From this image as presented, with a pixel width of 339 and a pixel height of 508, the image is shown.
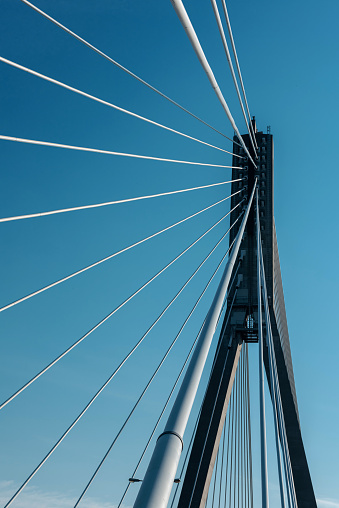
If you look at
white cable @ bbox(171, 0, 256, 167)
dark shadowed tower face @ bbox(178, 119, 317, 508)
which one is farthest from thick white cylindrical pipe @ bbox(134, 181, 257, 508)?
dark shadowed tower face @ bbox(178, 119, 317, 508)

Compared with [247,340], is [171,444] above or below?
below

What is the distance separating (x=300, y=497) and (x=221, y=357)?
441 centimetres

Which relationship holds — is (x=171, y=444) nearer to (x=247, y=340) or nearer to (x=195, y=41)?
(x=195, y=41)

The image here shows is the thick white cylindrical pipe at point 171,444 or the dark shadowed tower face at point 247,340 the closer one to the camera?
the thick white cylindrical pipe at point 171,444

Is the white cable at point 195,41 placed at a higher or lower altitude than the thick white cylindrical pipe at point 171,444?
higher

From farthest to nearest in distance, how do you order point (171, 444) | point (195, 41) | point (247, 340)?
point (247, 340)
point (195, 41)
point (171, 444)

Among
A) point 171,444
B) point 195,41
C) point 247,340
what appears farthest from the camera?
point 247,340

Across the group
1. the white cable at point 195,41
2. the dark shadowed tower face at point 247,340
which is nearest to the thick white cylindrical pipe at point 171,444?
the white cable at point 195,41

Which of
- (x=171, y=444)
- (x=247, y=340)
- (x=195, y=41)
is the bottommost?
(x=171, y=444)

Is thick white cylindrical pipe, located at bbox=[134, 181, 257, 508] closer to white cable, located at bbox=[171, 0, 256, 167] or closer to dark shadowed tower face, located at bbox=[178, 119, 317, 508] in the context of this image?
white cable, located at bbox=[171, 0, 256, 167]

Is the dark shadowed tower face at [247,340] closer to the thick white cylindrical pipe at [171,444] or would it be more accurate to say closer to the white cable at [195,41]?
the white cable at [195,41]

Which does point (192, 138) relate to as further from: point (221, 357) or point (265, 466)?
point (221, 357)

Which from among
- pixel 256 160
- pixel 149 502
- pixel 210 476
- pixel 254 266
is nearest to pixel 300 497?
pixel 210 476

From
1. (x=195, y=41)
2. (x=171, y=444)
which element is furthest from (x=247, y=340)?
(x=171, y=444)
